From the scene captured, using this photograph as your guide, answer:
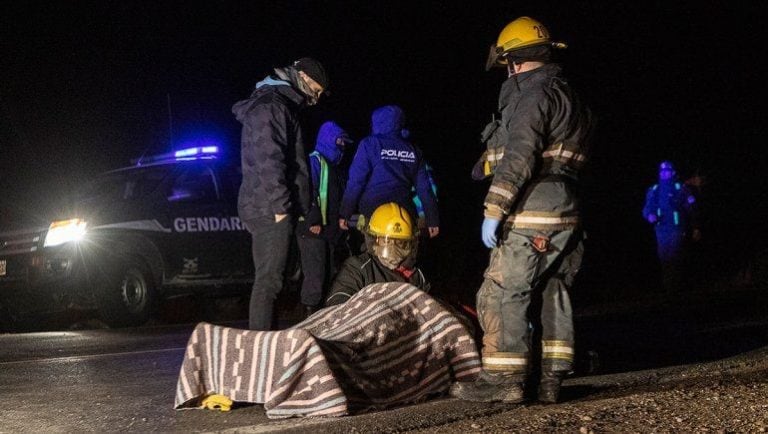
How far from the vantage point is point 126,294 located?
11625 mm

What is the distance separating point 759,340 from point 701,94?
24558 millimetres

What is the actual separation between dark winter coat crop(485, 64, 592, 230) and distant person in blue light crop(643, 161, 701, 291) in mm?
10366

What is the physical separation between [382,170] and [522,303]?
365 cm

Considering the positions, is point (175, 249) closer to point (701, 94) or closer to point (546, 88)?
point (546, 88)

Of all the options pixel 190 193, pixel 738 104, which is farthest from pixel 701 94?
pixel 190 193

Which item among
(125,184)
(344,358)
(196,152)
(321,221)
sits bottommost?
(344,358)

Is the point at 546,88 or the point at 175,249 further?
the point at 175,249

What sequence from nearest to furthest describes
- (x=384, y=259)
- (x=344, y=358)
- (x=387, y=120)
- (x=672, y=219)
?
(x=344, y=358), (x=384, y=259), (x=387, y=120), (x=672, y=219)

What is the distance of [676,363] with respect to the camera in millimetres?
7129

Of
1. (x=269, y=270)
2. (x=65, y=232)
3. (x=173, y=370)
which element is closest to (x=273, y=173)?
(x=269, y=270)

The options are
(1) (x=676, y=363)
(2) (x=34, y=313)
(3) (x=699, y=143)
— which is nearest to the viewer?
(1) (x=676, y=363)

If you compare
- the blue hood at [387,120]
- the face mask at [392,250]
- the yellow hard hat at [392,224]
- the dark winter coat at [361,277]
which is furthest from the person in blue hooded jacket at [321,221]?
the dark winter coat at [361,277]

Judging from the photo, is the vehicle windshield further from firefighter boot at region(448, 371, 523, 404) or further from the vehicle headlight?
firefighter boot at region(448, 371, 523, 404)

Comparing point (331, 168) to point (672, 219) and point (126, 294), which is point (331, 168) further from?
point (672, 219)
